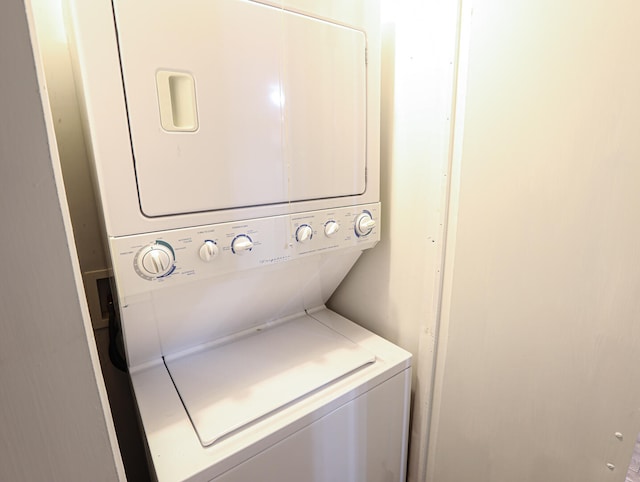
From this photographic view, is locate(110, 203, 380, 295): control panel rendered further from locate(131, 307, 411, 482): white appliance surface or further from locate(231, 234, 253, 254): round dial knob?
locate(131, 307, 411, 482): white appliance surface

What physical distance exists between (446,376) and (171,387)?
1.03m

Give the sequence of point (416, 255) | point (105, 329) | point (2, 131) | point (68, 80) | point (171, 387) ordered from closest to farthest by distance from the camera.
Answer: point (2, 131) → point (171, 387) → point (68, 80) → point (416, 255) → point (105, 329)

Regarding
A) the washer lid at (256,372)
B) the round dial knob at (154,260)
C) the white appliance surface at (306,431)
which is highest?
the round dial knob at (154,260)

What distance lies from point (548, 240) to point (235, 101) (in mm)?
1002

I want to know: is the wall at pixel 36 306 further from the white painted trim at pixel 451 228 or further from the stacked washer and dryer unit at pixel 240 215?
the white painted trim at pixel 451 228

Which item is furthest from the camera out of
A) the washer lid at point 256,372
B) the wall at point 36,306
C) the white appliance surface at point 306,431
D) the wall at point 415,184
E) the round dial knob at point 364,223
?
the round dial knob at point 364,223

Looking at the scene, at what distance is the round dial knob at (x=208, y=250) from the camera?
1005mm

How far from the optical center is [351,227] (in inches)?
53.2

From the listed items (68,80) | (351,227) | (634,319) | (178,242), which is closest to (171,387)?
(178,242)

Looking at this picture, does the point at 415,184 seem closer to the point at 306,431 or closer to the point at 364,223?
the point at 364,223

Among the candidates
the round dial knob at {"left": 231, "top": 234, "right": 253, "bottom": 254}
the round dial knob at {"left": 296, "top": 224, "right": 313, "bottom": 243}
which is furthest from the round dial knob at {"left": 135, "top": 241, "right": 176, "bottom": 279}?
the round dial knob at {"left": 296, "top": 224, "right": 313, "bottom": 243}

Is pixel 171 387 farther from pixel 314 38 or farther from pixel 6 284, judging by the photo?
pixel 314 38

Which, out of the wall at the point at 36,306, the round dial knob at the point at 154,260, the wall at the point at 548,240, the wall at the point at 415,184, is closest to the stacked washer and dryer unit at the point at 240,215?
the round dial knob at the point at 154,260

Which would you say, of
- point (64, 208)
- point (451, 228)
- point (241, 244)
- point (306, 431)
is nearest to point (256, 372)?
point (306, 431)
